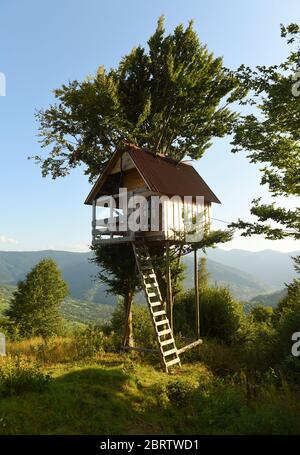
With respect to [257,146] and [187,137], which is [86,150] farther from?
[257,146]

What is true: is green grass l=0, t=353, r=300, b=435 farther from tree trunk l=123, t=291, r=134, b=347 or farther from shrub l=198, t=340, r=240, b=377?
tree trunk l=123, t=291, r=134, b=347

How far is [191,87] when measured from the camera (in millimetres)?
20375

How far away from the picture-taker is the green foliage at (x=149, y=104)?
771 inches

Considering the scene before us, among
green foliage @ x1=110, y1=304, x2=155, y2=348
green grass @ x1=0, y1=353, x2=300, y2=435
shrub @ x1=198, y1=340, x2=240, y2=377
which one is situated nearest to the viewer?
green grass @ x1=0, y1=353, x2=300, y2=435

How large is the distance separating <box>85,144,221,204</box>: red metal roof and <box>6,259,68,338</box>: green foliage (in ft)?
103

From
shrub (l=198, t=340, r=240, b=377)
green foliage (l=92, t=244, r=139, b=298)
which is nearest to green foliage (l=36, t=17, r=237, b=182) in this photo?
Result: green foliage (l=92, t=244, r=139, b=298)

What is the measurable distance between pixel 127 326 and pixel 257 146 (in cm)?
1079

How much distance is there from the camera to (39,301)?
45.7m

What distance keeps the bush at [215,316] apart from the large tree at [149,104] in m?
4.26

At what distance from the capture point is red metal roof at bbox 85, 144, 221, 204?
15.4 meters

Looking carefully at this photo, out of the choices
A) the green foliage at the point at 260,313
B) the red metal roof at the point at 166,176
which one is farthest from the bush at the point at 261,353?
the green foliage at the point at 260,313

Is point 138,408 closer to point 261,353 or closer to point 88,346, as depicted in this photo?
point 88,346

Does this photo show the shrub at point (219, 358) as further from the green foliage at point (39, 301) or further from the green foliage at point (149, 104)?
the green foliage at point (39, 301)
